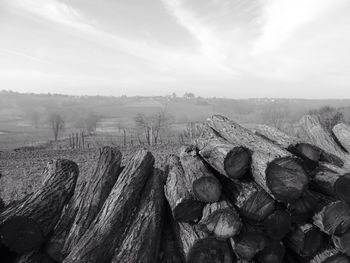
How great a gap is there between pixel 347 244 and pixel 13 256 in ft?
14.4

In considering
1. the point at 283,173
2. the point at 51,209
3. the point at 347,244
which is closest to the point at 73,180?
the point at 51,209

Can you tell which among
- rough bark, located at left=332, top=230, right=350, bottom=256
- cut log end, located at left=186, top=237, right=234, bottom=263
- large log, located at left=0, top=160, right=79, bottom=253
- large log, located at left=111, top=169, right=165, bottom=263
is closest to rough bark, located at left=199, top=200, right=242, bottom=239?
cut log end, located at left=186, top=237, right=234, bottom=263

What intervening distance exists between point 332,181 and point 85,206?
342 centimetres

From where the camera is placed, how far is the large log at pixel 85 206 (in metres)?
4.28

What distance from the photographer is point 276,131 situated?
6.04 meters

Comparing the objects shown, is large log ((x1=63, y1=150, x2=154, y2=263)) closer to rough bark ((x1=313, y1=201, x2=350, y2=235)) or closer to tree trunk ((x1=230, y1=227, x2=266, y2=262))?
tree trunk ((x1=230, y1=227, x2=266, y2=262))

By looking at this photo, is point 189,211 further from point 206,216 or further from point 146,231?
point 146,231

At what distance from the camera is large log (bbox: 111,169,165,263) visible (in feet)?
13.2

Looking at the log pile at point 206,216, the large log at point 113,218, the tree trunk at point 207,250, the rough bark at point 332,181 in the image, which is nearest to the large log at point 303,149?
the log pile at point 206,216

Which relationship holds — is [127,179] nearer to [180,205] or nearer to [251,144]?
[180,205]

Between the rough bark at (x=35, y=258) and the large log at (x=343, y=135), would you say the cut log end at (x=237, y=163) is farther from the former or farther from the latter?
the large log at (x=343, y=135)

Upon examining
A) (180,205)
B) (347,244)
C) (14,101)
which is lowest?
(14,101)

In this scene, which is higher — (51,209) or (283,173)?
(283,173)

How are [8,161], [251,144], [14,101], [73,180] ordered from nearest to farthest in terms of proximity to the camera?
1. [251,144]
2. [73,180]
3. [8,161]
4. [14,101]
